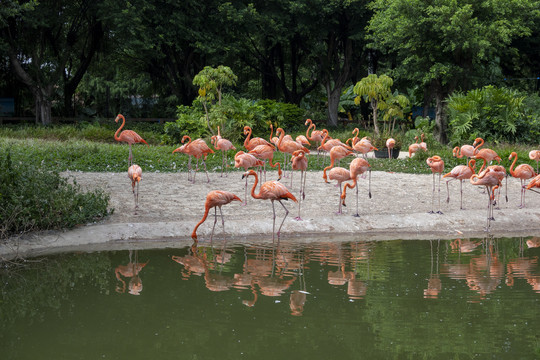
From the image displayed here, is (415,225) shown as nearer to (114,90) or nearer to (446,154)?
(446,154)

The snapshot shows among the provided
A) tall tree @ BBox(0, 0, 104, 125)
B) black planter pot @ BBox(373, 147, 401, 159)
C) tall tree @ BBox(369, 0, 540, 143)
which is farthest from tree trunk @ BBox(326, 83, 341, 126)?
black planter pot @ BBox(373, 147, 401, 159)

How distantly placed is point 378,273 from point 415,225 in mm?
2736

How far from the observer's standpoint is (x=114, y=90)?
29578mm

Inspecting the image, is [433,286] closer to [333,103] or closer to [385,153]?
[385,153]

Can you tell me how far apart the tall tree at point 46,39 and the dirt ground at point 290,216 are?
12.8 meters


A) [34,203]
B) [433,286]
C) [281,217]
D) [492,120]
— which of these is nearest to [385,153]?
[492,120]

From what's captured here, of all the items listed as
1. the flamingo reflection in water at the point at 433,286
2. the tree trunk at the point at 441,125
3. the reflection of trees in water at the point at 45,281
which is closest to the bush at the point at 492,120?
the tree trunk at the point at 441,125

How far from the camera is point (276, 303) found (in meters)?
5.85

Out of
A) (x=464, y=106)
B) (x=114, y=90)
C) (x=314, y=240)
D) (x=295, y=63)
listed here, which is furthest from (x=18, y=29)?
(x=314, y=240)

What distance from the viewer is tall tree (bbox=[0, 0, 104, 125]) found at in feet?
74.1

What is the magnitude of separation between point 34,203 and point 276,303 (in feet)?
13.2

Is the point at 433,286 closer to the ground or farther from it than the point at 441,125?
closer to the ground

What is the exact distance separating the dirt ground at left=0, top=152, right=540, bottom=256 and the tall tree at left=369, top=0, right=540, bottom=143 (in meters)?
8.96

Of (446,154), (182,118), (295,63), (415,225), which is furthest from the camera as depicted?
(295,63)
